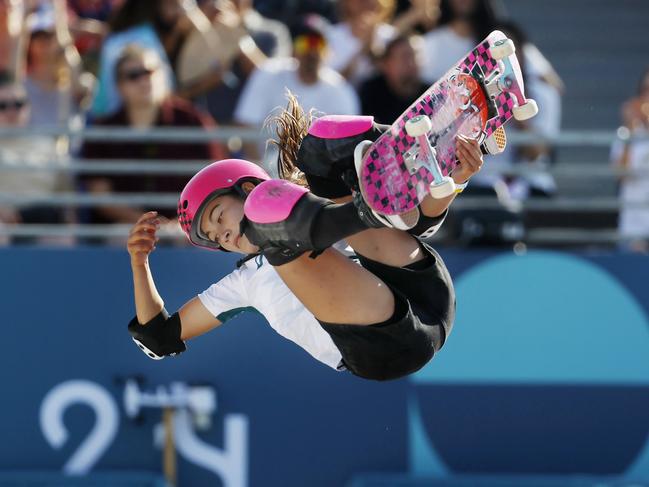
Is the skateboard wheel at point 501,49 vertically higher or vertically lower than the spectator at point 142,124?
lower

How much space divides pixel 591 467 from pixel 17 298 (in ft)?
10.2

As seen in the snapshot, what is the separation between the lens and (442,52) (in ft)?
25.7

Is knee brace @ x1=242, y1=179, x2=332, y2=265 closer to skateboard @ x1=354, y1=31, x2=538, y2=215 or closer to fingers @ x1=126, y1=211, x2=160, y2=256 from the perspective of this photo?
skateboard @ x1=354, y1=31, x2=538, y2=215

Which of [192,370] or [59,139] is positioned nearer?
[192,370]

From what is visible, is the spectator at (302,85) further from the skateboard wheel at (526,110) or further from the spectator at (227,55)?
the skateboard wheel at (526,110)

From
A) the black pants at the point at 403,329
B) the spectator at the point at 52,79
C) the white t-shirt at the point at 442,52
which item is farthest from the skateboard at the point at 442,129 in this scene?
the spectator at the point at 52,79

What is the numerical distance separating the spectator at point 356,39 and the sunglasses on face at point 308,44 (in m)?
0.45

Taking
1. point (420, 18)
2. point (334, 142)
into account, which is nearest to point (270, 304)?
point (334, 142)

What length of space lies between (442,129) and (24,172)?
3507mm

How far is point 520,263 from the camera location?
6.78 metres

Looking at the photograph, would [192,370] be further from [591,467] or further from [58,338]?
[591,467]

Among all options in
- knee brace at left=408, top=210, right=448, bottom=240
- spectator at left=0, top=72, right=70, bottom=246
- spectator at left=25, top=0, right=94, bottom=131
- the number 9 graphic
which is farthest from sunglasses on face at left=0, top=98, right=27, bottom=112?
knee brace at left=408, top=210, right=448, bottom=240

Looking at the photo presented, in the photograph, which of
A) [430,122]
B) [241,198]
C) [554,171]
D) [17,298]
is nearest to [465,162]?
[430,122]

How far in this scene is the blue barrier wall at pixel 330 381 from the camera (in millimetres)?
6730
